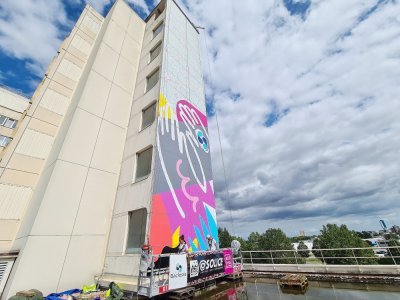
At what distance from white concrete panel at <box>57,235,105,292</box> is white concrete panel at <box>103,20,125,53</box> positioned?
16784 mm

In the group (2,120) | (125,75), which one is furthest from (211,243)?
(2,120)

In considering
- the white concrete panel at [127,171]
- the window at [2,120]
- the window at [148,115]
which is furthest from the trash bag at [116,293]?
the window at [2,120]

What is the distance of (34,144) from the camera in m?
14.6

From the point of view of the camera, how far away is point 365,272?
12.0m

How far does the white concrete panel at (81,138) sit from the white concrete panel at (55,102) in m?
3.10

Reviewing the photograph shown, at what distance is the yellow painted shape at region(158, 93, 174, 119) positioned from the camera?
15.8m

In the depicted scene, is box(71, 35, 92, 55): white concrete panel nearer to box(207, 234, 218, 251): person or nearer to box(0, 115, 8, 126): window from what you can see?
box(0, 115, 8, 126): window

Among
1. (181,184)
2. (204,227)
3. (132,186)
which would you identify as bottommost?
(204,227)

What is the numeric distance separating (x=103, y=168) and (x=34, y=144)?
197 inches

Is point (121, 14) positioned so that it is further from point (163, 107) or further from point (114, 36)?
point (163, 107)

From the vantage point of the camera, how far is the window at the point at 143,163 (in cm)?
1431

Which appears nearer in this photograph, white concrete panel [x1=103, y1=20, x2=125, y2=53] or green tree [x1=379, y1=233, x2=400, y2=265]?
green tree [x1=379, y1=233, x2=400, y2=265]

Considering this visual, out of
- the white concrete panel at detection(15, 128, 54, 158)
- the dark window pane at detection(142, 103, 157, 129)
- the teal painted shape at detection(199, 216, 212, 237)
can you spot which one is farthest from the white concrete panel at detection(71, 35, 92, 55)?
the teal painted shape at detection(199, 216, 212, 237)

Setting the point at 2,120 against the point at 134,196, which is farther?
the point at 2,120
